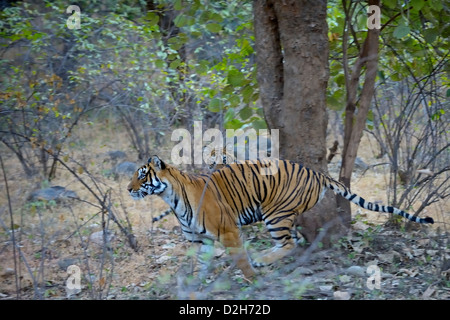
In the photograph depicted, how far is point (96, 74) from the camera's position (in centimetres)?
900

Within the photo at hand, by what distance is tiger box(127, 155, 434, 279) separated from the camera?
5324 mm

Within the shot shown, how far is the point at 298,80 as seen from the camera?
555 cm

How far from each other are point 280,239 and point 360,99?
1.93 m

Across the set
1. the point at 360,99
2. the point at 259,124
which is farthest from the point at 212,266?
the point at 360,99

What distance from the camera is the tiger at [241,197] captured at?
5.32 meters

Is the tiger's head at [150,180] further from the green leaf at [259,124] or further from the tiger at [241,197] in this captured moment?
the green leaf at [259,124]

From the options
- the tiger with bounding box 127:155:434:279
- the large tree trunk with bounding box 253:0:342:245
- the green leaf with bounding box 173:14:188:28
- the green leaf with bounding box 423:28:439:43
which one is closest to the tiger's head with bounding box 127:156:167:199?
the tiger with bounding box 127:155:434:279

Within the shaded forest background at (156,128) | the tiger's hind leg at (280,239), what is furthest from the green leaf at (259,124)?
the tiger's hind leg at (280,239)

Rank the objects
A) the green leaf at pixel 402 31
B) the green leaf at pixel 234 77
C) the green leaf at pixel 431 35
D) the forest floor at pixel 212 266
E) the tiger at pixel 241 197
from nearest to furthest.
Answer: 1. the forest floor at pixel 212 266
2. the green leaf at pixel 402 31
3. the tiger at pixel 241 197
4. the green leaf at pixel 431 35
5. the green leaf at pixel 234 77

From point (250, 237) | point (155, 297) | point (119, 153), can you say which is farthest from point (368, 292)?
point (119, 153)

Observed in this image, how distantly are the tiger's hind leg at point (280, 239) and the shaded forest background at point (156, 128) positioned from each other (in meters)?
0.40

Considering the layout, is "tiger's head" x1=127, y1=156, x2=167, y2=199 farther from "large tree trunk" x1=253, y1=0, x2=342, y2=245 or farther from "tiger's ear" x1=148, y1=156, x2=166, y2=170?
"large tree trunk" x1=253, y1=0, x2=342, y2=245

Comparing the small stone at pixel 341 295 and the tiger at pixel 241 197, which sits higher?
the tiger at pixel 241 197
